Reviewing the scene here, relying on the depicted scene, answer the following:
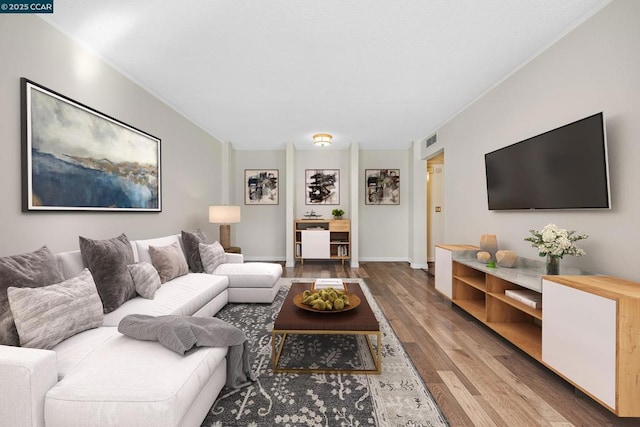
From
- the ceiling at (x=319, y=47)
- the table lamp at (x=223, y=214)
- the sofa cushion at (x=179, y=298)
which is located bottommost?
the sofa cushion at (x=179, y=298)

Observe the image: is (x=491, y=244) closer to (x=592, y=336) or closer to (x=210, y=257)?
(x=592, y=336)

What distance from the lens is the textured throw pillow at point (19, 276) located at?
4.68 feet

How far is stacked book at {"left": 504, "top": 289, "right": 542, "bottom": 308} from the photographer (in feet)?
7.42

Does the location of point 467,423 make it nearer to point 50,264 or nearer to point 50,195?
point 50,264

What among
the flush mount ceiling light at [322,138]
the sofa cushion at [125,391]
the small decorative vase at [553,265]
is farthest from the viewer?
the flush mount ceiling light at [322,138]

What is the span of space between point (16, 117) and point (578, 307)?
154 inches

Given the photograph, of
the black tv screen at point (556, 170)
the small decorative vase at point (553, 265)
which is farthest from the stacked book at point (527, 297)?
the black tv screen at point (556, 170)

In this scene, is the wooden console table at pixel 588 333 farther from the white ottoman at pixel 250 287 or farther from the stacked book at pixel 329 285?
the white ottoman at pixel 250 287

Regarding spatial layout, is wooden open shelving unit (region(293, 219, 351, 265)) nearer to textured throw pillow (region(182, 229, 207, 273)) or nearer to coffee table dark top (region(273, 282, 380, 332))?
textured throw pillow (region(182, 229, 207, 273))

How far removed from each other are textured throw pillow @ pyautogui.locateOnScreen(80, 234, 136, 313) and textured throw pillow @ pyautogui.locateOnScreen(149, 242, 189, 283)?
585 millimetres

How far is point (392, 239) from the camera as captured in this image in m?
6.63

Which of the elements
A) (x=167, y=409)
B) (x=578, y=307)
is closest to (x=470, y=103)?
(x=578, y=307)

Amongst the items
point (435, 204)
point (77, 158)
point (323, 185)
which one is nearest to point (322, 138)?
point (323, 185)

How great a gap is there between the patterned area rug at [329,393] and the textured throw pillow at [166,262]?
1163 mm
